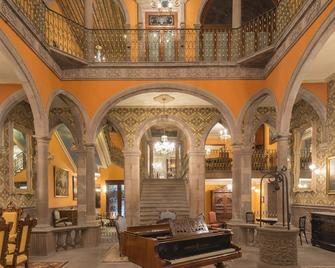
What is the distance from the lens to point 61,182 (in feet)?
46.4

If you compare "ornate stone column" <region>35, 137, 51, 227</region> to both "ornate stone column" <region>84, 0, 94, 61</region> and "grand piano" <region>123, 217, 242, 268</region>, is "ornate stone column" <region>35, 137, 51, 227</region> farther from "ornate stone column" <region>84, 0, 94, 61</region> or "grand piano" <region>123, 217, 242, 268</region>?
"grand piano" <region>123, 217, 242, 268</region>

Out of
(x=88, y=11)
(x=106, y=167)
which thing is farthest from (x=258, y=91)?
(x=106, y=167)

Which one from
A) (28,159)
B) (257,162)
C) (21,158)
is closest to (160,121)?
(28,159)

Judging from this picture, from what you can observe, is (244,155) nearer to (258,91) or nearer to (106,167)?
(258,91)

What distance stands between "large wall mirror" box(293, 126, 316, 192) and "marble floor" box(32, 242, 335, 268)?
2.80m

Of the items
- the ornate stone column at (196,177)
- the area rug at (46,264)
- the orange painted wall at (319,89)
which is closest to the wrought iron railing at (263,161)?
the ornate stone column at (196,177)

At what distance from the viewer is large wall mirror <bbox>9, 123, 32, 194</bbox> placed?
1041 cm

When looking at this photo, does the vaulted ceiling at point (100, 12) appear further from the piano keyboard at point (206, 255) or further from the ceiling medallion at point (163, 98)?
the piano keyboard at point (206, 255)

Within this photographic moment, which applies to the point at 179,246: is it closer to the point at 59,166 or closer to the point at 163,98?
the point at 163,98

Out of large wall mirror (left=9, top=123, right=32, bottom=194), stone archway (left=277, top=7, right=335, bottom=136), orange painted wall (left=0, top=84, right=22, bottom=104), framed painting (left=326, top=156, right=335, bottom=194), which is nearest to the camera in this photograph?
stone archway (left=277, top=7, right=335, bottom=136)

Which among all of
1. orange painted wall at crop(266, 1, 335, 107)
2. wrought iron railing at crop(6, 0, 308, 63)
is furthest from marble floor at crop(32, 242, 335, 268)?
wrought iron railing at crop(6, 0, 308, 63)

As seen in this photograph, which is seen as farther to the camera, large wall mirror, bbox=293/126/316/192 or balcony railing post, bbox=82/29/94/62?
large wall mirror, bbox=293/126/316/192

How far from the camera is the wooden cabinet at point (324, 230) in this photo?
28.1 feet

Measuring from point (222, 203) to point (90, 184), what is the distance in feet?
28.4
